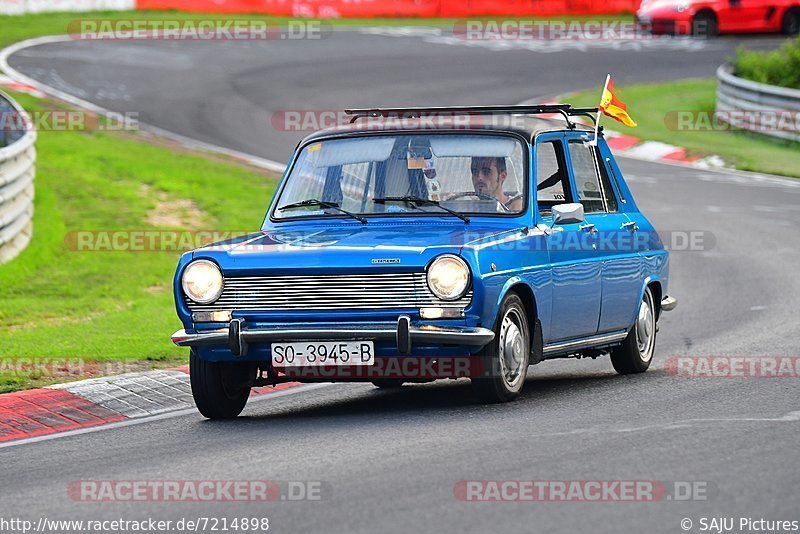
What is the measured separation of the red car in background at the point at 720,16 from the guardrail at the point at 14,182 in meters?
22.8

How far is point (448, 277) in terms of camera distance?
27.9ft

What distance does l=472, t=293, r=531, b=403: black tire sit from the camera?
870 centimetres

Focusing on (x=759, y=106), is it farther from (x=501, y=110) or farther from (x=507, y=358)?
(x=507, y=358)

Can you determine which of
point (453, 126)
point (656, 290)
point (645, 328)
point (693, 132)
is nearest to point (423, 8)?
point (693, 132)

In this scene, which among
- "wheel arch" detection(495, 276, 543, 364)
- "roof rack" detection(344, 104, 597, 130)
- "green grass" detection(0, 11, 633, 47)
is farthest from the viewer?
"green grass" detection(0, 11, 633, 47)

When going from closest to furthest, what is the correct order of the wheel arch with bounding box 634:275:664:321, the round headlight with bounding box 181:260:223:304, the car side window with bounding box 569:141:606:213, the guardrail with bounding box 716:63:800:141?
the round headlight with bounding box 181:260:223:304
the car side window with bounding box 569:141:606:213
the wheel arch with bounding box 634:275:664:321
the guardrail with bounding box 716:63:800:141

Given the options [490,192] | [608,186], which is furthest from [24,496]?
[608,186]

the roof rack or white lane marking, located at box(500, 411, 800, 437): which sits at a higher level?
the roof rack

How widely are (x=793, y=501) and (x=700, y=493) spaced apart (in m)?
0.37

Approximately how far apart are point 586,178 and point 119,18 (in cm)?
2811

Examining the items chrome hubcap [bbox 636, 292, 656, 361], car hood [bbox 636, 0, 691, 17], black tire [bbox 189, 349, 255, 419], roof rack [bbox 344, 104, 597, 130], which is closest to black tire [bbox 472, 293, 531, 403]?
black tire [bbox 189, 349, 255, 419]

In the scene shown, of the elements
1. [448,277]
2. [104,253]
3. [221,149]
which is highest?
[448,277]

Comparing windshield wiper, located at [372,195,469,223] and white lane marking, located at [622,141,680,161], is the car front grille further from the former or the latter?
white lane marking, located at [622,141,680,161]

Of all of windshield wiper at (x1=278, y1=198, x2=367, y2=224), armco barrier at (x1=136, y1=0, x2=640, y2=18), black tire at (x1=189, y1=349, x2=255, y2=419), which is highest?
armco barrier at (x1=136, y1=0, x2=640, y2=18)
